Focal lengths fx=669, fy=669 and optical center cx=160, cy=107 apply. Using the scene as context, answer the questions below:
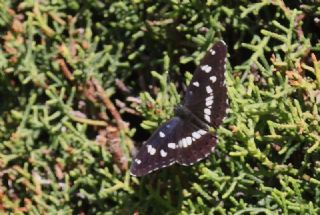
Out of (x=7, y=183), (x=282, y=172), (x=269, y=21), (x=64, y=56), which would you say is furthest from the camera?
(x=7, y=183)

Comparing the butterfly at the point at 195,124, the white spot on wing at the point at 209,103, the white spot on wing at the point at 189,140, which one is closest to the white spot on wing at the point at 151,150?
the butterfly at the point at 195,124

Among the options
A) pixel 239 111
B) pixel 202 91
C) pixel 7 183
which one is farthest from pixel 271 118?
pixel 7 183

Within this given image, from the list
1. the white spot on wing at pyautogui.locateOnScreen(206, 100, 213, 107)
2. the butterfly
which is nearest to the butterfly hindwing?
the butterfly

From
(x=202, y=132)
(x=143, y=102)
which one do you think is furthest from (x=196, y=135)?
(x=143, y=102)

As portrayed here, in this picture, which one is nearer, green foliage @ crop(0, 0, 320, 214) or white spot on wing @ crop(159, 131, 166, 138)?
green foliage @ crop(0, 0, 320, 214)

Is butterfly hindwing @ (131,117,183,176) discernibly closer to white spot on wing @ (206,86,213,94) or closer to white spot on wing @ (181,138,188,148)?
white spot on wing @ (181,138,188,148)

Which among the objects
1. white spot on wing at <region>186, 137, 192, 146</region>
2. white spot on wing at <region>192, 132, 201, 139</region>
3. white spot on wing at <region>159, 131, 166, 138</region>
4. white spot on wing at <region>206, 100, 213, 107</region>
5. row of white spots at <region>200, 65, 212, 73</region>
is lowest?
white spot on wing at <region>186, 137, 192, 146</region>

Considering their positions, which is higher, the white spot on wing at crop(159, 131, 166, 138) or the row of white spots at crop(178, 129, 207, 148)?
the white spot on wing at crop(159, 131, 166, 138)

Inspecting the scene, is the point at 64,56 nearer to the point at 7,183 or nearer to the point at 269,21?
the point at 7,183
